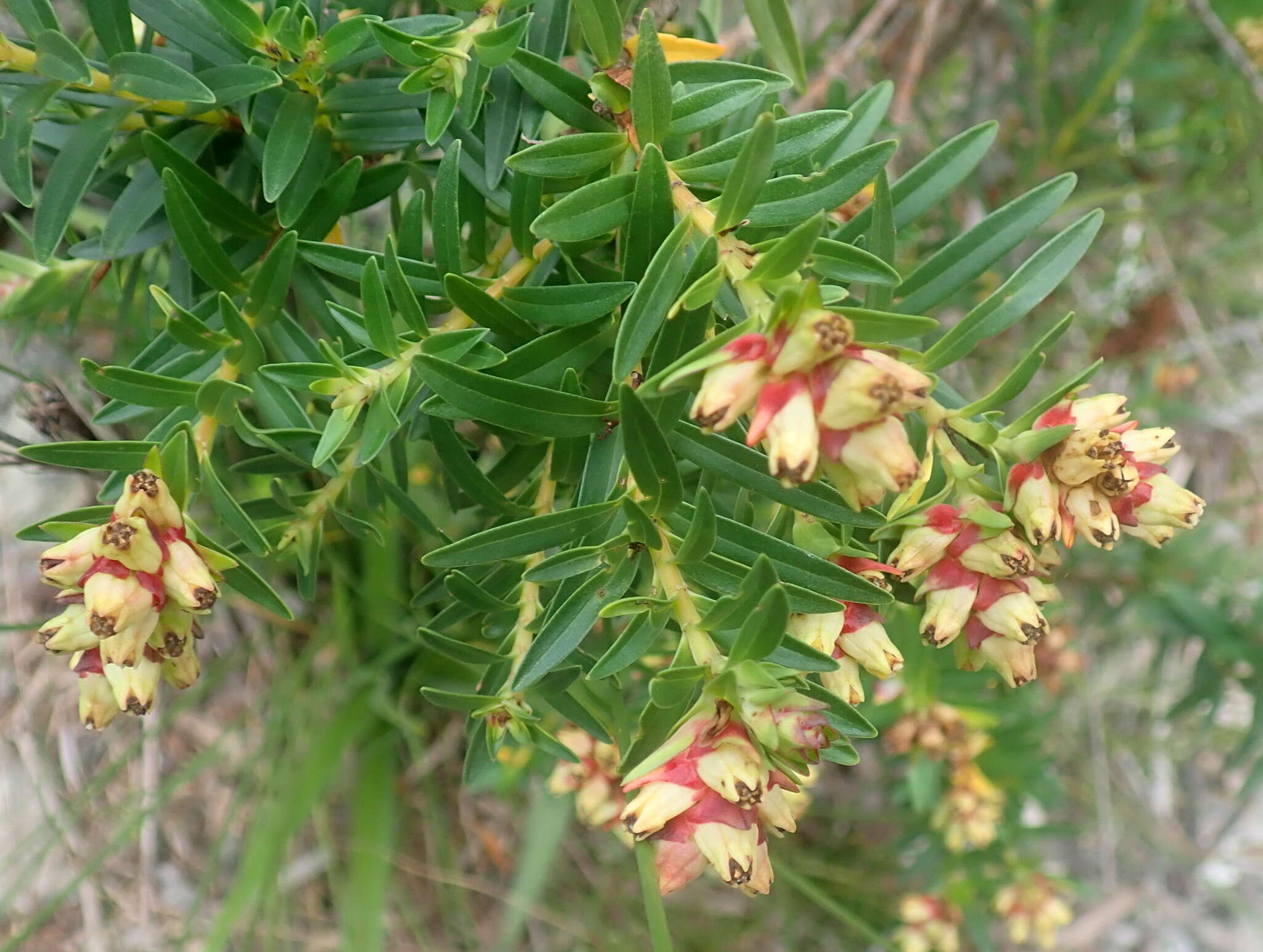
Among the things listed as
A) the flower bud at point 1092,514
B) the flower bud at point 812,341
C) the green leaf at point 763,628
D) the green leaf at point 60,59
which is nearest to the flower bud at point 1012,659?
the flower bud at point 1092,514

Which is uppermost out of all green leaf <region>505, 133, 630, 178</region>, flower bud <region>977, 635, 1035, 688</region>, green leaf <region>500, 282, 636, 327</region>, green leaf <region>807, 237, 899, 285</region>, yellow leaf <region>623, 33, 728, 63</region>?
yellow leaf <region>623, 33, 728, 63</region>

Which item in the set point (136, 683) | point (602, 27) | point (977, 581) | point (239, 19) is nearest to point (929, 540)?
point (977, 581)

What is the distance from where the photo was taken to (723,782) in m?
0.63

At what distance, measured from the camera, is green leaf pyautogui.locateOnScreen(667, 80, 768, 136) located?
779mm

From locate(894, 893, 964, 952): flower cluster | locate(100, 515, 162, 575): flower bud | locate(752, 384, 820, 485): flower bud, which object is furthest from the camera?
locate(894, 893, 964, 952): flower cluster

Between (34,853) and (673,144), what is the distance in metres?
2.45

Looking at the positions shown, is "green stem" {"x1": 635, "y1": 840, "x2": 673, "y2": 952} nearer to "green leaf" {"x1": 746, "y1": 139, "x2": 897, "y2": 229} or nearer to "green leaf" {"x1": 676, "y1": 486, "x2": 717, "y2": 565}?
"green leaf" {"x1": 676, "y1": 486, "x2": 717, "y2": 565}

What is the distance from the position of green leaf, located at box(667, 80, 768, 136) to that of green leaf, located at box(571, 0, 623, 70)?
8 centimetres

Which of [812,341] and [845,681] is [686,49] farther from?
[845,681]

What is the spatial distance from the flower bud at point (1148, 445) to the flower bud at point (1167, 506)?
0.02 m

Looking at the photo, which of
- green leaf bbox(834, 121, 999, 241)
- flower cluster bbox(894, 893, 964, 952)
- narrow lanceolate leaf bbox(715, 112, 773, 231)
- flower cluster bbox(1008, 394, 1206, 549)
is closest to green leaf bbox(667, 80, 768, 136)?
narrow lanceolate leaf bbox(715, 112, 773, 231)

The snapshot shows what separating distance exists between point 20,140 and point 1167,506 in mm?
991

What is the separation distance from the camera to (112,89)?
0.80 metres

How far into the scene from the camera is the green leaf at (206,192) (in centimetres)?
80
